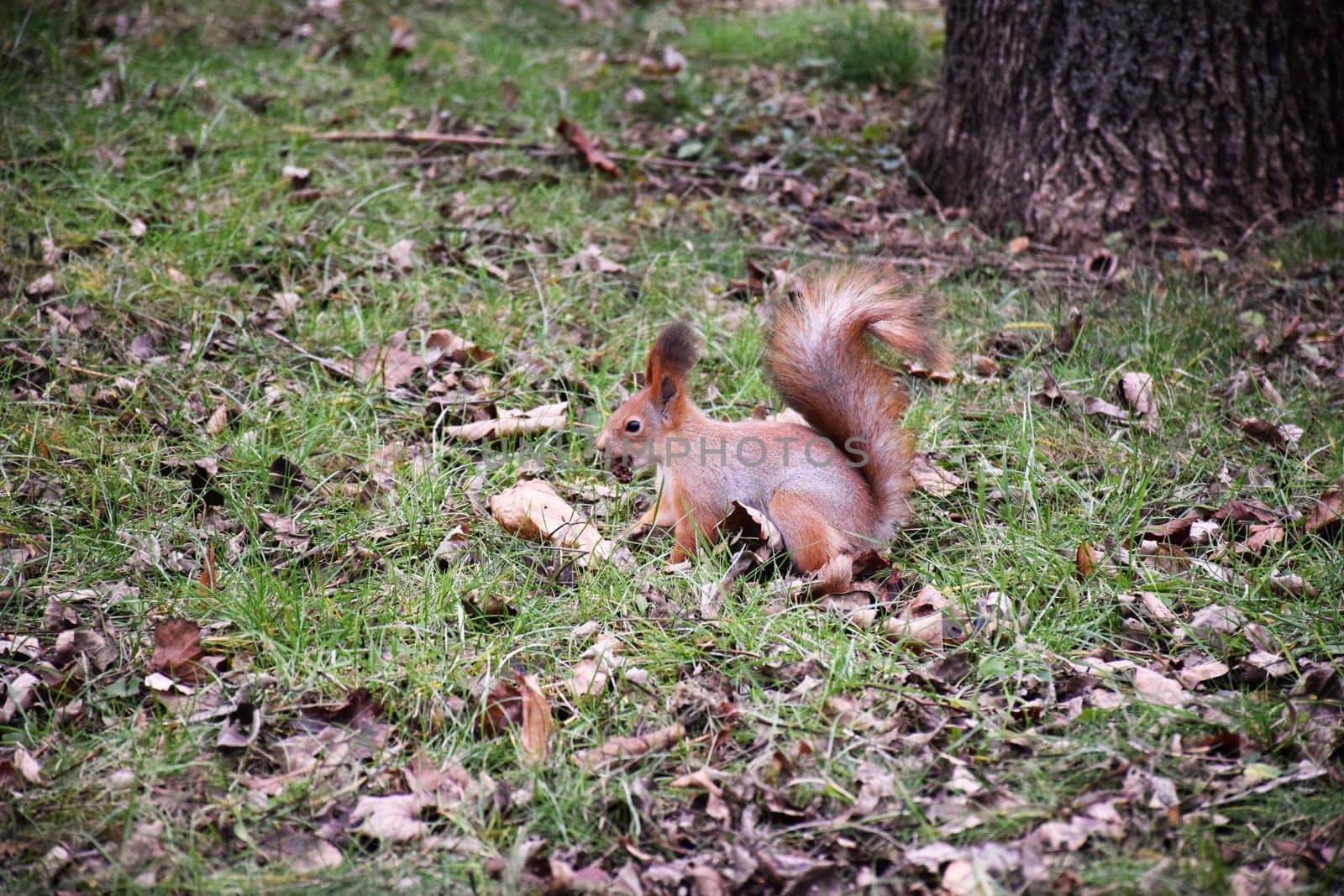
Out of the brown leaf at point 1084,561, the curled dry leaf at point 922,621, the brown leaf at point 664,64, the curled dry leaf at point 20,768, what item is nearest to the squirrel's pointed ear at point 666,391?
the curled dry leaf at point 922,621

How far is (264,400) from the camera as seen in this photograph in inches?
132

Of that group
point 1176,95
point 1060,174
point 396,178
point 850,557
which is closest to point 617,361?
point 850,557

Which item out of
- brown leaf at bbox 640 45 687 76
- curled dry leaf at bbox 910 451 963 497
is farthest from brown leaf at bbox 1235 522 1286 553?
brown leaf at bbox 640 45 687 76

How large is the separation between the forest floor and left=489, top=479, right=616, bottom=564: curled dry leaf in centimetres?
5

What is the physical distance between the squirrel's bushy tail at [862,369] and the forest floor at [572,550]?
9.6 inches

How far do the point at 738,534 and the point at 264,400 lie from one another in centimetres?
157

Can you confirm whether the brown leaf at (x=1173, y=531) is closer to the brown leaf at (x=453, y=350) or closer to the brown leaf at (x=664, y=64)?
the brown leaf at (x=453, y=350)

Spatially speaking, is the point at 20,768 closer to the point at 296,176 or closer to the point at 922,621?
the point at 922,621

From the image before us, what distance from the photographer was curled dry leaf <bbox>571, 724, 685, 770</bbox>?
216 centimetres

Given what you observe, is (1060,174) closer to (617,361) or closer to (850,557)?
(617,361)

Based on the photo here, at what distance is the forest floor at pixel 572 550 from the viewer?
2.02 meters

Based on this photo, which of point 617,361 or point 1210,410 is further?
point 617,361

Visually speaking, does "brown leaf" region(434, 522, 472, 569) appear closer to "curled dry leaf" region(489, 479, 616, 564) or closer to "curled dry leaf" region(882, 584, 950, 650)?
"curled dry leaf" region(489, 479, 616, 564)

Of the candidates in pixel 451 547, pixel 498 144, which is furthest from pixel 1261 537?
pixel 498 144
